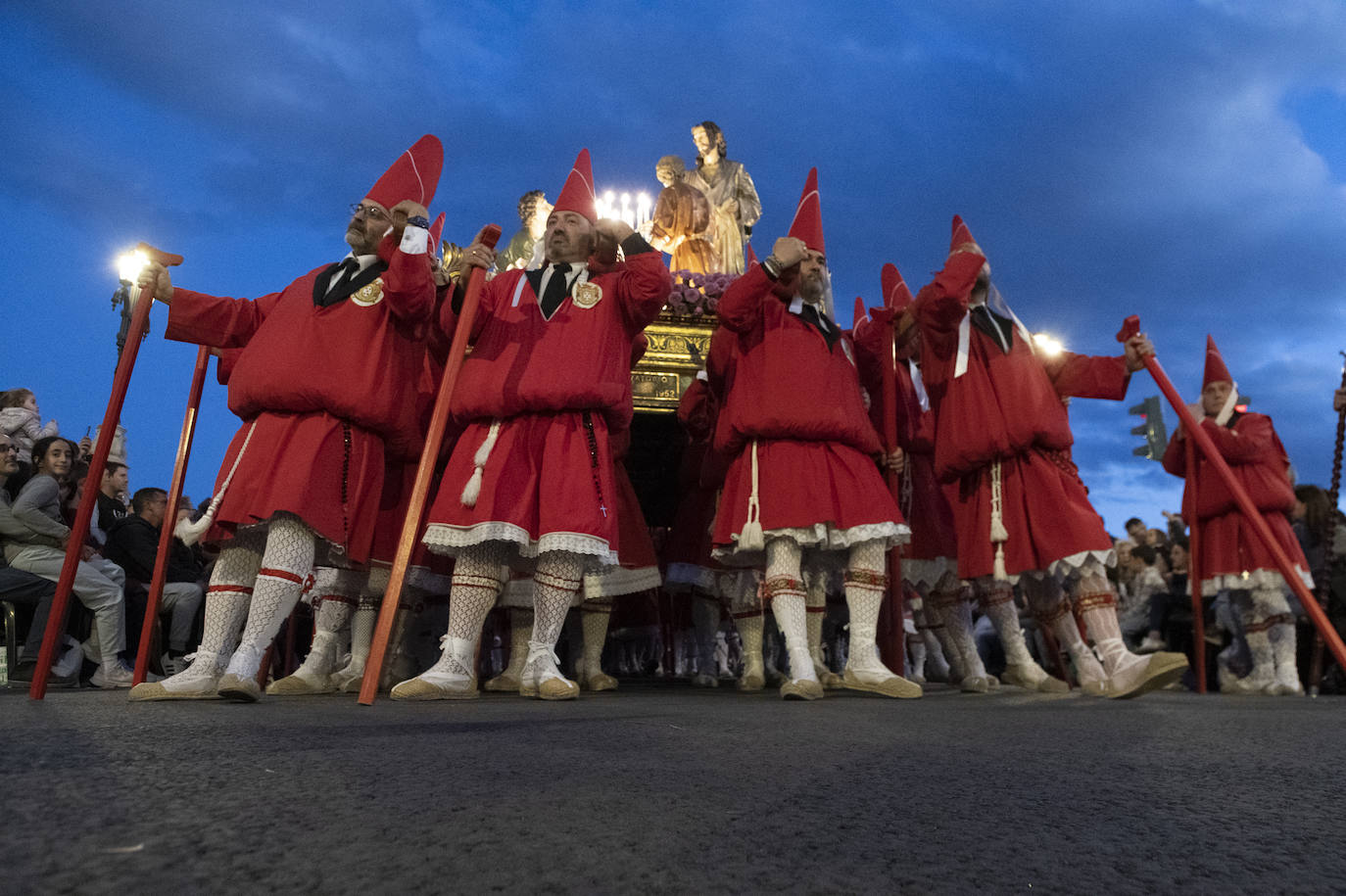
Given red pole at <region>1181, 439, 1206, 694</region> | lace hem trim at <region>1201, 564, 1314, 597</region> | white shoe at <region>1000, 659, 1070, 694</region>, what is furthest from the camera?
red pole at <region>1181, 439, 1206, 694</region>

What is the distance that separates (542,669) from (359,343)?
1.30 metres

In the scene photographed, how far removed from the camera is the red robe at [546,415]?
10.2 ft

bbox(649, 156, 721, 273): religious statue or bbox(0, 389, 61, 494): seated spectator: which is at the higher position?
bbox(649, 156, 721, 273): religious statue

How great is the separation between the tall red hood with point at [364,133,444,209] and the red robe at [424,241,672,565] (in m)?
0.43

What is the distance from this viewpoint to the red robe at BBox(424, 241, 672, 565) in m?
3.12

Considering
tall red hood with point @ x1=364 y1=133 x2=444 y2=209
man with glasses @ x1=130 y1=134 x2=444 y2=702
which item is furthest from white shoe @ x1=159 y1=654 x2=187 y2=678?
tall red hood with point @ x1=364 y1=133 x2=444 y2=209

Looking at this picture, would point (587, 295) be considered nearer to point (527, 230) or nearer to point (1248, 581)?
point (527, 230)

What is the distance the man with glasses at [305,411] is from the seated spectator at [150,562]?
2325 mm

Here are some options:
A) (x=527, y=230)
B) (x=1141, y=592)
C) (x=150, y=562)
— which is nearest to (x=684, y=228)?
(x=527, y=230)

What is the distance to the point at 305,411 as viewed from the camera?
117 inches

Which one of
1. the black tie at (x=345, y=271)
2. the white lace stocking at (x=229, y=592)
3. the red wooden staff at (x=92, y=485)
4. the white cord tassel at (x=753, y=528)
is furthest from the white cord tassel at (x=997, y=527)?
the red wooden staff at (x=92, y=485)

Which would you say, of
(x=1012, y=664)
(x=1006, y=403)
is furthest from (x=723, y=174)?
(x=1012, y=664)

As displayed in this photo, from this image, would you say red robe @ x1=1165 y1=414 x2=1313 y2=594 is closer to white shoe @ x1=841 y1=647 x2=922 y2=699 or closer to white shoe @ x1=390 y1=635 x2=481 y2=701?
white shoe @ x1=841 y1=647 x2=922 y2=699

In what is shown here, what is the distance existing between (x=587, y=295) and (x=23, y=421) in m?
4.57
